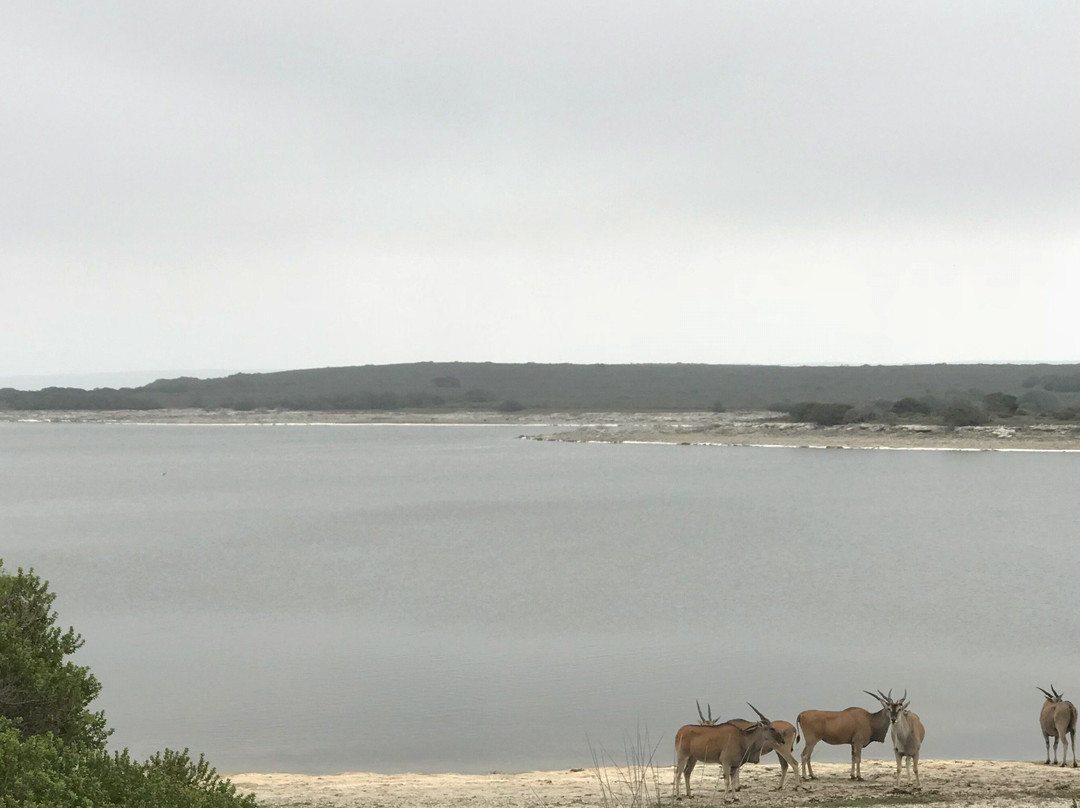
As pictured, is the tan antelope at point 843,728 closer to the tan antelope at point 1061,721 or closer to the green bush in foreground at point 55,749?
the tan antelope at point 1061,721

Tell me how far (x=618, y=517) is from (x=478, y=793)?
33.3 m

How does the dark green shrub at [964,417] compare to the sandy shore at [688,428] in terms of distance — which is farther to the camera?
the dark green shrub at [964,417]

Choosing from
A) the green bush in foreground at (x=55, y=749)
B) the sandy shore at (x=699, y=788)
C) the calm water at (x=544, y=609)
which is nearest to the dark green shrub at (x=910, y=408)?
the calm water at (x=544, y=609)

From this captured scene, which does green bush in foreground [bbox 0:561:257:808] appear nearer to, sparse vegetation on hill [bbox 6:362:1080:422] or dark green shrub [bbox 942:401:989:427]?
dark green shrub [bbox 942:401:989:427]

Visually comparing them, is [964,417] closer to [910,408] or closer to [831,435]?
[910,408]

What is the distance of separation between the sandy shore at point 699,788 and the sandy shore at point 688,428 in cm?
6641

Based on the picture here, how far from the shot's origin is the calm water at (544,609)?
15.5 metres

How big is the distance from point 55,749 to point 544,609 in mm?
19001

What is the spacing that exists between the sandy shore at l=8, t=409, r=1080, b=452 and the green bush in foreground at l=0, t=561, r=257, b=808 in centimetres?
7206

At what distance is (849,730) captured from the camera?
11.5 m

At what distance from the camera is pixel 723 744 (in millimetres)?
10453

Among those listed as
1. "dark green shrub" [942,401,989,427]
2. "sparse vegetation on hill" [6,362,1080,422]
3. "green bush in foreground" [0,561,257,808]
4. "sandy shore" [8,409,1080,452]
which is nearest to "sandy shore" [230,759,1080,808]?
"green bush in foreground" [0,561,257,808]

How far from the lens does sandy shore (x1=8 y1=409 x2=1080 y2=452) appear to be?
250 feet

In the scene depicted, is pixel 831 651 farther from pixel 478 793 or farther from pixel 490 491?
pixel 490 491
